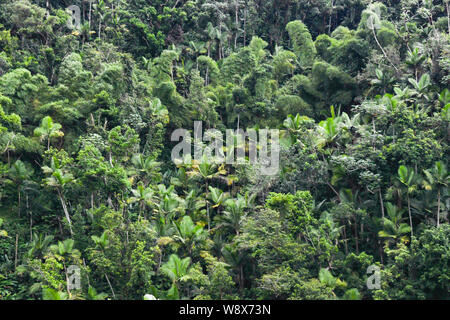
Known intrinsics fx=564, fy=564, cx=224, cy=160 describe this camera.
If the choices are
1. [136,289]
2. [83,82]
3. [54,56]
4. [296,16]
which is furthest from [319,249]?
[296,16]

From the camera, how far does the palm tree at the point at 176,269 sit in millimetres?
15477

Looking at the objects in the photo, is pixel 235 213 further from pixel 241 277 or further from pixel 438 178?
pixel 438 178

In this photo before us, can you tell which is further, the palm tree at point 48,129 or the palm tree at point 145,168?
the palm tree at point 145,168

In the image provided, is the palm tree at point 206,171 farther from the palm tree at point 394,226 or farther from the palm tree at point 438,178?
the palm tree at point 438,178

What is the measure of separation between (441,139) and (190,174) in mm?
8148

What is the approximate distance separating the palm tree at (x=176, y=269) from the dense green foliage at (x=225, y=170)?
40 mm

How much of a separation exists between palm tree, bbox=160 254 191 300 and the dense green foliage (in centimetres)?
4

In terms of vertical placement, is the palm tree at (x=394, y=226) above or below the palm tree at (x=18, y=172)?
below

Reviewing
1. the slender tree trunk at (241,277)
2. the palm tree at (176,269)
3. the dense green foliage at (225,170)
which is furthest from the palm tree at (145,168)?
the slender tree trunk at (241,277)

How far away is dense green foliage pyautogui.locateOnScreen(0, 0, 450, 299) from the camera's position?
15.3m

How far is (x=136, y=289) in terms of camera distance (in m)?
15.3

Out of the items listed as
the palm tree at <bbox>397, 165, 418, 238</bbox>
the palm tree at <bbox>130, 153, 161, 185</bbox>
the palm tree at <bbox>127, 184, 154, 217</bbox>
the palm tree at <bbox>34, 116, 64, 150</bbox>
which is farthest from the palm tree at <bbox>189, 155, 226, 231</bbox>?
the palm tree at <bbox>397, 165, 418, 238</bbox>

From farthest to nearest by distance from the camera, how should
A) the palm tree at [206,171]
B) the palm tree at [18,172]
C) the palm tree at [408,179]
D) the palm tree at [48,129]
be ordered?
the palm tree at [206,171]
the palm tree at [48,129]
the palm tree at [18,172]
the palm tree at [408,179]

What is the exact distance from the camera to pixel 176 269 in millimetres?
15664
